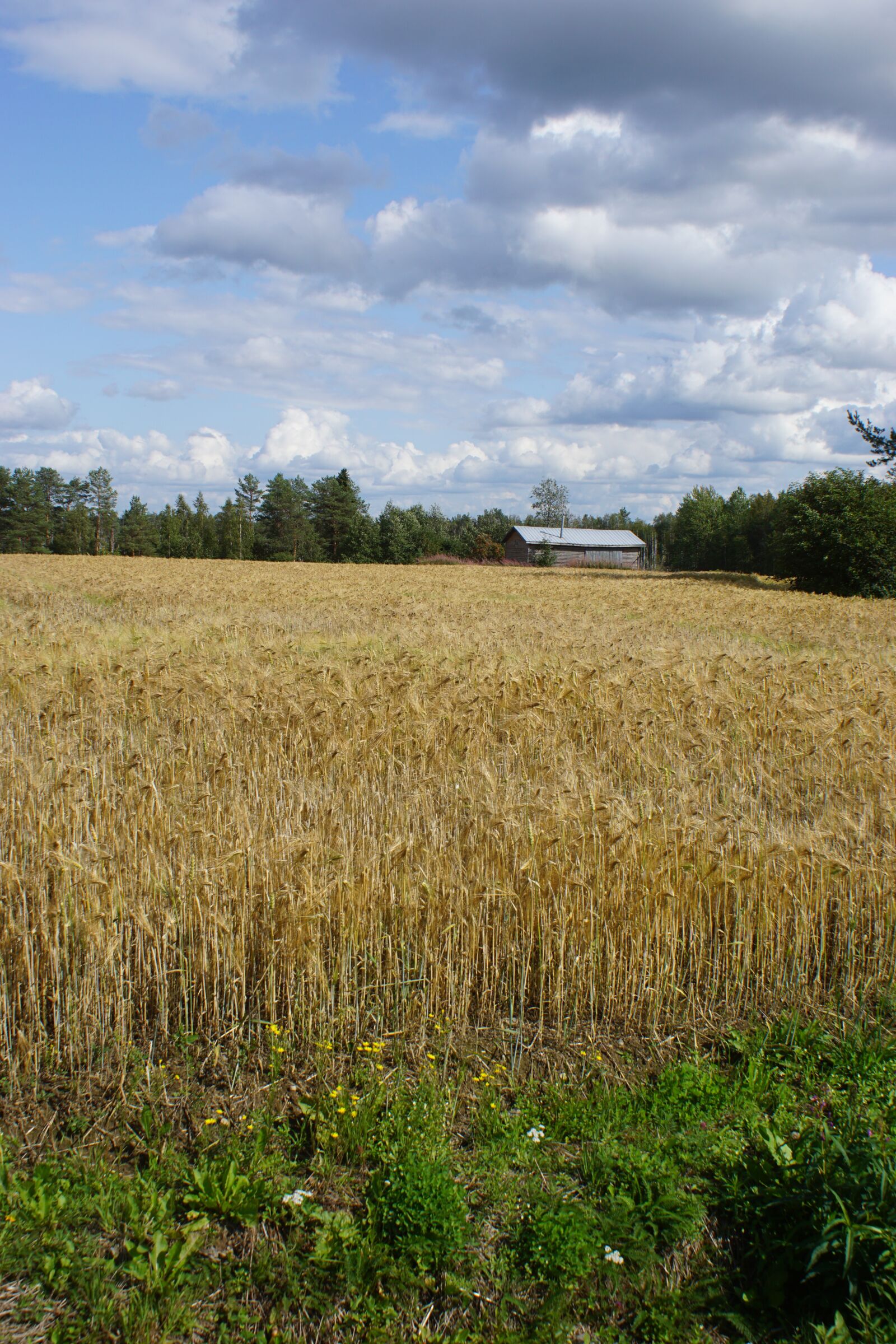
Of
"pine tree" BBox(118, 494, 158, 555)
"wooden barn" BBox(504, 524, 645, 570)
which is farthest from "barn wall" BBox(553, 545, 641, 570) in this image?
"pine tree" BBox(118, 494, 158, 555)

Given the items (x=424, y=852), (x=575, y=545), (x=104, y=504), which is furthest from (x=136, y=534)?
(x=424, y=852)

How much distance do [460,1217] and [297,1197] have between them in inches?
22.1

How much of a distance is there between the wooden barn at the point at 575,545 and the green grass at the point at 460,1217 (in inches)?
3512

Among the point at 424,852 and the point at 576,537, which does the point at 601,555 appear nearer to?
the point at 576,537

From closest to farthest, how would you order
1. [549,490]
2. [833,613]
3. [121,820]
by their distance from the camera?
[121,820] → [833,613] → [549,490]

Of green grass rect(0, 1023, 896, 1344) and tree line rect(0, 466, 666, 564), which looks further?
tree line rect(0, 466, 666, 564)

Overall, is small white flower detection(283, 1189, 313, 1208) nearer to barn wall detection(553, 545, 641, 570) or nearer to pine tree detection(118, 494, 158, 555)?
barn wall detection(553, 545, 641, 570)

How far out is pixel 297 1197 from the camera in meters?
2.85

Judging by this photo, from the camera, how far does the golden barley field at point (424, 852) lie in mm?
3902

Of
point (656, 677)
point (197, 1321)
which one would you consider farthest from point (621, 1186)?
point (656, 677)

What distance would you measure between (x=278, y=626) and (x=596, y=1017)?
441 inches

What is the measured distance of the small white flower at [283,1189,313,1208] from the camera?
2.84 m

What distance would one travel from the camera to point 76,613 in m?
16.3

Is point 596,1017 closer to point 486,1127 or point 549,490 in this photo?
point 486,1127
